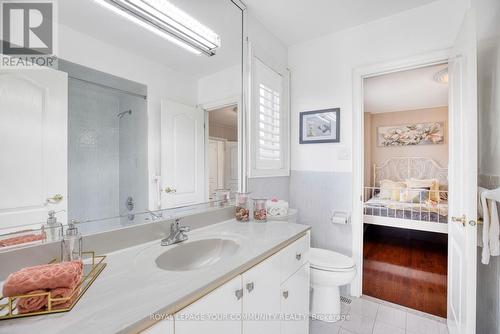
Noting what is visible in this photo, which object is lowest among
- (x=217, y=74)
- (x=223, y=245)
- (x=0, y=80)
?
(x=223, y=245)

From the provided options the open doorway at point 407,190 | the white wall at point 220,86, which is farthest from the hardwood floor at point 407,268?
the white wall at point 220,86

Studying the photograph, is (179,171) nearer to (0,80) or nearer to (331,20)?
(0,80)

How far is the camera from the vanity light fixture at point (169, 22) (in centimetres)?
108

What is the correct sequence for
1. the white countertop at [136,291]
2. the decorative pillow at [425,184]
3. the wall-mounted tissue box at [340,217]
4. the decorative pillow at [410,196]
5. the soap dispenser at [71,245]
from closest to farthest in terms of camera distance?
the white countertop at [136,291] < the soap dispenser at [71,245] < the wall-mounted tissue box at [340,217] < the decorative pillow at [410,196] < the decorative pillow at [425,184]

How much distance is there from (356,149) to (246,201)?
111cm

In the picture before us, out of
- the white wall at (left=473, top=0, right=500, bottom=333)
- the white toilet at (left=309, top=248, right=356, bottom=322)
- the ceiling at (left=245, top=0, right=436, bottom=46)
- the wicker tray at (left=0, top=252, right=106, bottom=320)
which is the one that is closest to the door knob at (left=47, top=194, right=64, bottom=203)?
the wicker tray at (left=0, top=252, right=106, bottom=320)

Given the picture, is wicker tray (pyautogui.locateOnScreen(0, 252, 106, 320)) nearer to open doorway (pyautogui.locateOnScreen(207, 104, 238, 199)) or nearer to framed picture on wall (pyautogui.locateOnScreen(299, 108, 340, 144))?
open doorway (pyautogui.locateOnScreen(207, 104, 238, 199))

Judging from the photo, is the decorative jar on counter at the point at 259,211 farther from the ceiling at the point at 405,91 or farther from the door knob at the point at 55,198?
the ceiling at the point at 405,91

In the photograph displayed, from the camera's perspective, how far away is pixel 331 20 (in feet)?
6.51

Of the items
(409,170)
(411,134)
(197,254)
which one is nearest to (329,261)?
(197,254)

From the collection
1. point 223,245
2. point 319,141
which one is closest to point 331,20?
point 319,141

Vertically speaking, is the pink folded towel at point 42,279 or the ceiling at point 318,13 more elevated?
the ceiling at point 318,13

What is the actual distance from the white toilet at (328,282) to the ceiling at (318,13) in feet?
6.51

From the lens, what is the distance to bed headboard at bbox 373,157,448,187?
4.33 meters
